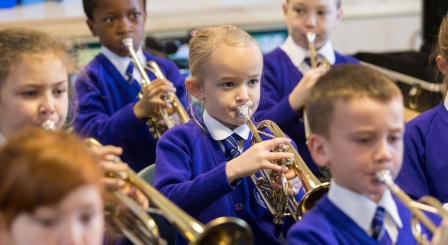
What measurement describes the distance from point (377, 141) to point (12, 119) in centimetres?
89

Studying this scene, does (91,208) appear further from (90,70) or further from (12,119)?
(90,70)

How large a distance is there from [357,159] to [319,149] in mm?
102

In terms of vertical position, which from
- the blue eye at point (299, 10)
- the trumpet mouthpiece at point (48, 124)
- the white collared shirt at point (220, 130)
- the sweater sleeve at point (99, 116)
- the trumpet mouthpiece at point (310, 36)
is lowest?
the sweater sleeve at point (99, 116)

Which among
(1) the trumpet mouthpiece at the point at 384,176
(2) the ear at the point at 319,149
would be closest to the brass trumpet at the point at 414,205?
(1) the trumpet mouthpiece at the point at 384,176

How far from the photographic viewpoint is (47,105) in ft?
5.47

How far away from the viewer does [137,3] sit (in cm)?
269

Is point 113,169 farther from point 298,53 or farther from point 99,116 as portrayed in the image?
point 298,53

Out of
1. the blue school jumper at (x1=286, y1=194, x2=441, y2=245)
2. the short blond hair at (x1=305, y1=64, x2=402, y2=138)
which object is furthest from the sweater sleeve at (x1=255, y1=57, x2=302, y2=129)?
the blue school jumper at (x1=286, y1=194, x2=441, y2=245)

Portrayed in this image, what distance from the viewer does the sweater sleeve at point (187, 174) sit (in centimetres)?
163

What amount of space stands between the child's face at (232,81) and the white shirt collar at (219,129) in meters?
0.02

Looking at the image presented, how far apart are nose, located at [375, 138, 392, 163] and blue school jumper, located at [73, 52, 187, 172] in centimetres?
126

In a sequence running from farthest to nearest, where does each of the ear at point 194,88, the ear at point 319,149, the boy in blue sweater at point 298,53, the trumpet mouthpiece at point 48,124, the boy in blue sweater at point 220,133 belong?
the boy in blue sweater at point 298,53
the ear at point 194,88
the boy in blue sweater at point 220,133
the trumpet mouthpiece at point 48,124
the ear at point 319,149

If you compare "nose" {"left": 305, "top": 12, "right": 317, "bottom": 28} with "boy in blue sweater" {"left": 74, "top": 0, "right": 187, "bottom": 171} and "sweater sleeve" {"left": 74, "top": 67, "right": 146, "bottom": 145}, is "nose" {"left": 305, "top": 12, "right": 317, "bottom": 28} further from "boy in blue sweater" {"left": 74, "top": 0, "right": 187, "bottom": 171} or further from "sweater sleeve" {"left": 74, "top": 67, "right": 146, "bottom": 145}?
"sweater sleeve" {"left": 74, "top": 67, "right": 146, "bottom": 145}

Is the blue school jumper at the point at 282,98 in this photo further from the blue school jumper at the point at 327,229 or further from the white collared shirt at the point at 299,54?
the blue school jumper at the point at 327,229
